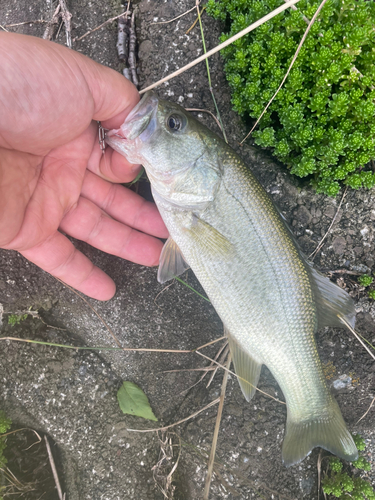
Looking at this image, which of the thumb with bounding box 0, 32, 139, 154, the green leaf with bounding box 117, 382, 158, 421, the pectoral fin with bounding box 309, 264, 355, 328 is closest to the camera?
the thumb with bounding box 0, 32, 139, 154

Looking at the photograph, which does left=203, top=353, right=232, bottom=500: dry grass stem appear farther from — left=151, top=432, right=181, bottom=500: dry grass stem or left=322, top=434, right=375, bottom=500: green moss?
left=322, top=434, right=375, bottom=500: green moss

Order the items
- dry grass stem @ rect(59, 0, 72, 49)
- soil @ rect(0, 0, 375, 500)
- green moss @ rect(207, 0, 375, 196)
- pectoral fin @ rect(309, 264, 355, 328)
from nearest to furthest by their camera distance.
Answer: green moss @ rect(207, 0, 375, 196), pectoral fin @ rect(309, 264, 355, 328), soil @ rect(0, 0, 375, 500), dry grass stem @ rect(59, 0, 72, 49)

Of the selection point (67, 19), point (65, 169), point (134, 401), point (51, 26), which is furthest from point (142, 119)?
point (134, 401)

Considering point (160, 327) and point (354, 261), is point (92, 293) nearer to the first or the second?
point (160, 327)

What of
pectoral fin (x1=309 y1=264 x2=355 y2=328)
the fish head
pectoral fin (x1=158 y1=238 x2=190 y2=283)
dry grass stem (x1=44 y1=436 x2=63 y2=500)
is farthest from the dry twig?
dry grass stem (x1=44 y1=436 x2=63 y2=500)

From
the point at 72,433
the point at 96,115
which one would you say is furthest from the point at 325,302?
the point at 72,433

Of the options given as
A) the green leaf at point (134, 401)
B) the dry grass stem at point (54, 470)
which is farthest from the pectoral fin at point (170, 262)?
the dry grass stem at point (54, 470)

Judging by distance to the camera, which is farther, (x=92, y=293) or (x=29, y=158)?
(x=92, y=293)

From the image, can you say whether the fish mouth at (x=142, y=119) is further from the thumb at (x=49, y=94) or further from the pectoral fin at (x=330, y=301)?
the pectoral fin at (x=330, y=301)
